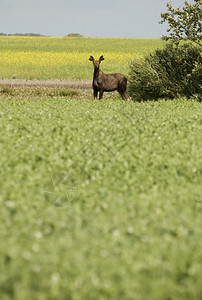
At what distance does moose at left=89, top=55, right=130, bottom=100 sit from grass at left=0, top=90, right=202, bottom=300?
286 inches

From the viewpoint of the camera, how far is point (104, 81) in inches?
822

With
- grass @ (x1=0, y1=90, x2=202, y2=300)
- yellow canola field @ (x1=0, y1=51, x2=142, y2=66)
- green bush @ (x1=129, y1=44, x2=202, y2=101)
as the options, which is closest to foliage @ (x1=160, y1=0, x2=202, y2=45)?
green bush @ (x1=129, y1=44, x2=202, y2=101)

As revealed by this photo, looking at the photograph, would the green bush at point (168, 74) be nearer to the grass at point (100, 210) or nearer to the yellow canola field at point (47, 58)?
the grass at point (100, 210)

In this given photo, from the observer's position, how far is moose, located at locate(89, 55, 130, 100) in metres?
20.3

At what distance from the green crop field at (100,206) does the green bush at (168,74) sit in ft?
27.5

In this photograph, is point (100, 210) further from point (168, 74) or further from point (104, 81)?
point (168, 74)

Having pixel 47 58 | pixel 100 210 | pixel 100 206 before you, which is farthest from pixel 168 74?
pixel 47 58

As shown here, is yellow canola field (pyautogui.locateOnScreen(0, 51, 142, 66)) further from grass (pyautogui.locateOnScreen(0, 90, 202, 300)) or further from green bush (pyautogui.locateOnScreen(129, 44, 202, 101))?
grass (pyautogui.locateOnScreen(0, 90, 202, 300))

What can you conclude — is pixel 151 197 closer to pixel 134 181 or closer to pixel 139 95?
pixel 134 181

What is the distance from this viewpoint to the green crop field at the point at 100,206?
4.76m

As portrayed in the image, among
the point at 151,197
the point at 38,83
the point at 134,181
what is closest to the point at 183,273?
the point at 151,197

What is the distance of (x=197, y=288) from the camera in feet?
15.8

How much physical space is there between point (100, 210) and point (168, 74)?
57.7ft

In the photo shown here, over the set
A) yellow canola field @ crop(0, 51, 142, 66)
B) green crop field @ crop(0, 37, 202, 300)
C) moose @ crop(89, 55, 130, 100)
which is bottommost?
yellow canola field @ crop(0, 51, 142, 66)
